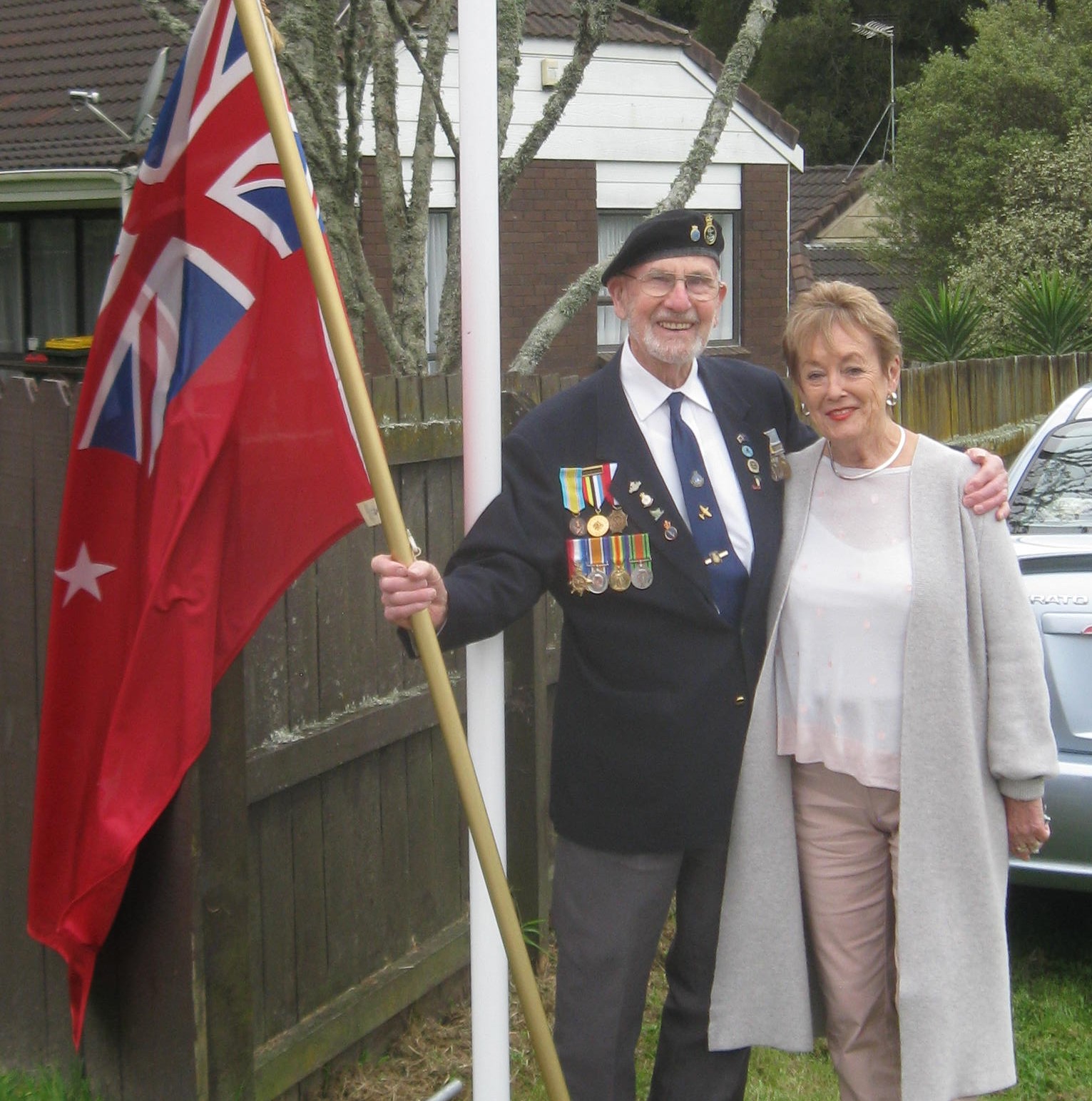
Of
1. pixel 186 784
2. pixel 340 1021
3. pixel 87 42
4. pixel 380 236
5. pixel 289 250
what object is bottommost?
pixel 340 1021

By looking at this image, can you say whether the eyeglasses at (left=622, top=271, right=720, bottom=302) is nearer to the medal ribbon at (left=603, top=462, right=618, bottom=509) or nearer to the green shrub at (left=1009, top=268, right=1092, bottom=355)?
the medal ribbon at (left=603, top=462, right=618, bottom=509)

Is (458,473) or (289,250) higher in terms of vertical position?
(289,250)

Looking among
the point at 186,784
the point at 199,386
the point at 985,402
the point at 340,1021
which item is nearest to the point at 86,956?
the point at 186,784

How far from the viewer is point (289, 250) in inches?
109

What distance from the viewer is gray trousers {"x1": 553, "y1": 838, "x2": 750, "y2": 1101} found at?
10.2 feet

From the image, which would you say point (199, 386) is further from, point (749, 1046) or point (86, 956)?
point (749, 1046)

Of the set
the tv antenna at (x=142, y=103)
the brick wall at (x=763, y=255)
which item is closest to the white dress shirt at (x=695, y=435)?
the tv antenna at (x=142, y=103)

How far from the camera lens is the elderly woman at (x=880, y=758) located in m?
2.97

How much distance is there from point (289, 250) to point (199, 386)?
31cm

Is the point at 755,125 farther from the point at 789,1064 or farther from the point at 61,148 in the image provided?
the point at 789,1064

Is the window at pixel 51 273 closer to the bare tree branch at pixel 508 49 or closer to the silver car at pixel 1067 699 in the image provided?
the bare tree branch at pixel 508 49

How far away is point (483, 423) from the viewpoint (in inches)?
111

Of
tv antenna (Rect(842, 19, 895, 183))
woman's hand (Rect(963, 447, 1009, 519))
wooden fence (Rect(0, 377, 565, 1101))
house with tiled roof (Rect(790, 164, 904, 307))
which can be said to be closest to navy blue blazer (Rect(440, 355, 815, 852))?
woman's hand (Rect(963, 447, 1009, 519))

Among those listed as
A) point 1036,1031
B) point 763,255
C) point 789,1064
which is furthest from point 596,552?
point 763,255
